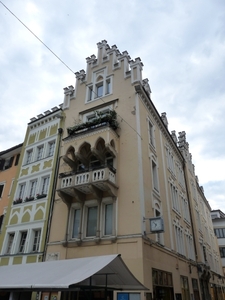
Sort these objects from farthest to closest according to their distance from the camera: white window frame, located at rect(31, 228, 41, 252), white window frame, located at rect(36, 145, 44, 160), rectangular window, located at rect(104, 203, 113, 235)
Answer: white window frame, located at rect(36, 145, 44, 160) < white window frame, located at rect(31, 228, 41, 252) < rectangular window, located at rect(104, 203, 113, 235)

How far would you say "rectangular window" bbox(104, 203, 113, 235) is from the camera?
14.8m

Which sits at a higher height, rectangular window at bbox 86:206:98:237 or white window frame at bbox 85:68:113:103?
white window frame at bbox 85:68:113:103

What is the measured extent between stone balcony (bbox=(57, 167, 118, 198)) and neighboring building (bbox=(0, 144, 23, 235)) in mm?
8799

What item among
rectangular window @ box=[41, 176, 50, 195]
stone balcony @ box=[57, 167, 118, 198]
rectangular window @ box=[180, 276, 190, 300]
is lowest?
rectangular window @ box=[180, 276, 190, 300]

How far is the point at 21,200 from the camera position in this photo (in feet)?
65.1

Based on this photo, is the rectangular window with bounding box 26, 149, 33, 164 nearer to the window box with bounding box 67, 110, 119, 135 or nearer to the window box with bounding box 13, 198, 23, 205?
the window box with bounding box 13, 198, 23, 205

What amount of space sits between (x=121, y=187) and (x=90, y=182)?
196cm

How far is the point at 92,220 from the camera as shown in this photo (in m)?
15.8

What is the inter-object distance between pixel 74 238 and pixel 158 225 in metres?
5.40

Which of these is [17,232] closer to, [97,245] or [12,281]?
[97,245]

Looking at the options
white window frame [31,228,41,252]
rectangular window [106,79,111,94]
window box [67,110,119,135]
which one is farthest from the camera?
rectangular window [106,79,111,94]

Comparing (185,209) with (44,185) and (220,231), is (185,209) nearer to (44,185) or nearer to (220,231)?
(44,185)

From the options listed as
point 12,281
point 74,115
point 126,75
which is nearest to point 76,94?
point 74,115

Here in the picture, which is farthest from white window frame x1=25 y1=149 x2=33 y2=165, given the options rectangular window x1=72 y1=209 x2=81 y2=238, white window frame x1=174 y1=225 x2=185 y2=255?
white window frame x1=174 y1=225 x2=185 y2=255
